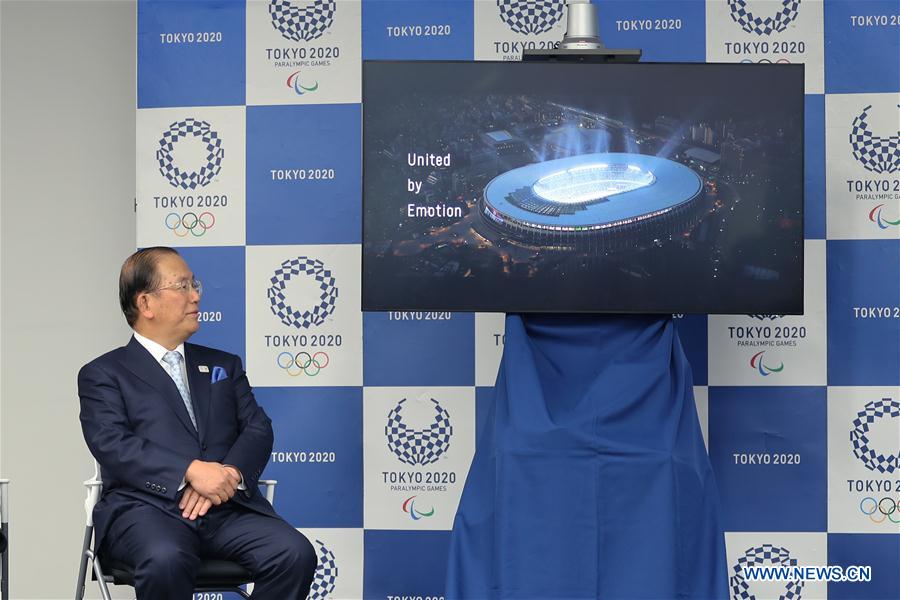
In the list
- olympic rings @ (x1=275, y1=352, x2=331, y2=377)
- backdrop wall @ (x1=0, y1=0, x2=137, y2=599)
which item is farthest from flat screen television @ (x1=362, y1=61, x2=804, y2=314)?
backdrop wall @ (x1=0, y1=0, x2=137, y2=599)

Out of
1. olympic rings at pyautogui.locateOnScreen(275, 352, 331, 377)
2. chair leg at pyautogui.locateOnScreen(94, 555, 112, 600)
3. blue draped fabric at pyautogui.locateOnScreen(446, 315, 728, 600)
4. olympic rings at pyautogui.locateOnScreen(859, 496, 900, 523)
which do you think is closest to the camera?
chair leg at pyautogui.locateOnScreen(94, 555, 112, 600)

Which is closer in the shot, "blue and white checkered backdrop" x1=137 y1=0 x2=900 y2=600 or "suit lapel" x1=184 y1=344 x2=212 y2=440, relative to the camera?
"suit lapel" x1=184 y1=344 x2=212 y2=440

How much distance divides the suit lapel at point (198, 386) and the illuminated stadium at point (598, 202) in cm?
94

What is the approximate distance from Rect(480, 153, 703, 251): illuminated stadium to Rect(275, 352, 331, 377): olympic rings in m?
1.17

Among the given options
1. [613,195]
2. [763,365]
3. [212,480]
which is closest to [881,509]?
[763,365]

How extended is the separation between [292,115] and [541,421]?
1671 mm

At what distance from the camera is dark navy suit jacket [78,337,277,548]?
9.43 ft

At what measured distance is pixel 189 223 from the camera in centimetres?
400

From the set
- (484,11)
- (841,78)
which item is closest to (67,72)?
(484,11)

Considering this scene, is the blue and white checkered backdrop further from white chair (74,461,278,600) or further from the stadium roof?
white chair (74,461,278,600)

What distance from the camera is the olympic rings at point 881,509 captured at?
3.79 meters

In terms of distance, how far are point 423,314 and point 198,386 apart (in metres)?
1.08

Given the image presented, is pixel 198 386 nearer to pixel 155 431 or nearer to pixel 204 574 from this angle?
pixel 155 431

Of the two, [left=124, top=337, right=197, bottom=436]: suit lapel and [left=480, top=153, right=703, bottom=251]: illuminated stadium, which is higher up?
[left=480, top=153, right=703, bottom=251]: illuminated stadium
